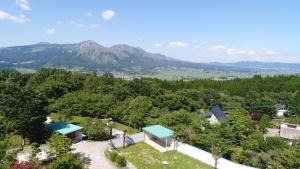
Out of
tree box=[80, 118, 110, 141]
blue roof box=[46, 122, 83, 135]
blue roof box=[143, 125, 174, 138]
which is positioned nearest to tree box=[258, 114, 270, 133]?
blue roof box=[143, 125, 174, 138]

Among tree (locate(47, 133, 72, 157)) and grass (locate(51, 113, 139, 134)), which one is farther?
grass (locate(51, 113, 139, 134))

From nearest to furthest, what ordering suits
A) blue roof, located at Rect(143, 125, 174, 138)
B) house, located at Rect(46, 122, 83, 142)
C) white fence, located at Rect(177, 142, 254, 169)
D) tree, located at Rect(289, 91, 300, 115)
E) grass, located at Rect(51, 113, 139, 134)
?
1. white fence, located at Rect(177, 142, 254, 169)
2. house, located at Rect(46, 122, 83, 142)
3. blue roof, located at Rect(143, 125, 174, 138)
4. grass, located at Rect(51, 113, 139, 134)
5. tree, located at Rect(289, 91, 300, 115)

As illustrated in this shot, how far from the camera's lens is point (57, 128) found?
2786 centimetres

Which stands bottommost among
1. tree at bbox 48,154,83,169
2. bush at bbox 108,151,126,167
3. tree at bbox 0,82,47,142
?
bush at bbox 108,151,126,167

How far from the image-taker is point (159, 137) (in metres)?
27.4

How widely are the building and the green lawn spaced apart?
0.77 metres

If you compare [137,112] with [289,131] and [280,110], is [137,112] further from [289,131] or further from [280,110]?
[280,110]

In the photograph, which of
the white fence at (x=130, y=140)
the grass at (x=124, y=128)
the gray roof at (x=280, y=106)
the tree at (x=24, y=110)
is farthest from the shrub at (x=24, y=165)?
the gray roof at (x=280, y=106)

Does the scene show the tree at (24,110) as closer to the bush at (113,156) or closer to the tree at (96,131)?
the tree at (96,131)

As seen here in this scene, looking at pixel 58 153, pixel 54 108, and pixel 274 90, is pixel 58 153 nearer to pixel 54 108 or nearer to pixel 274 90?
pixel 54 108

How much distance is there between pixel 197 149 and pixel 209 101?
84.8ft

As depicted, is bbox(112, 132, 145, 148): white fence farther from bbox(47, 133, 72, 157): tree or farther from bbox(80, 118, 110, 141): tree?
bbox(47, 133, 72, 157): tree

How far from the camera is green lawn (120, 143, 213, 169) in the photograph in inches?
948

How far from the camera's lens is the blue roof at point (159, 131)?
2762 centimetres
